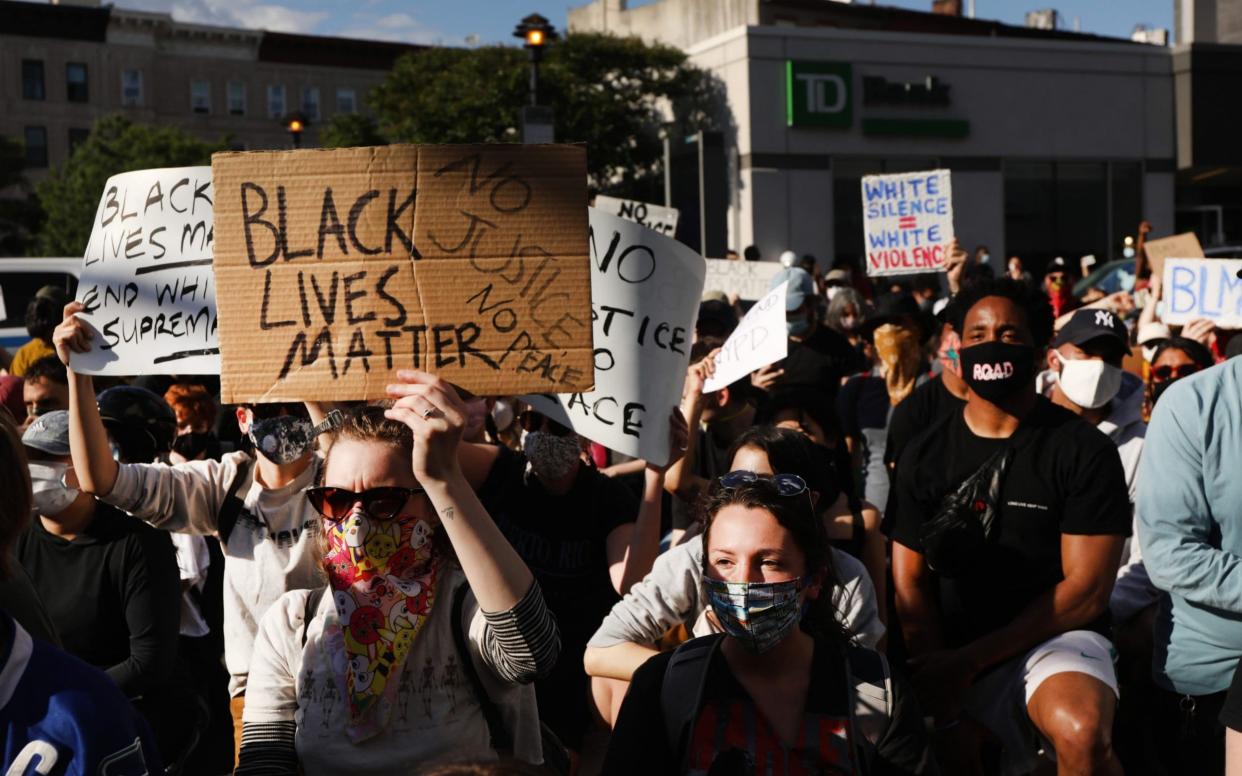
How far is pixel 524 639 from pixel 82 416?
1.66 meters

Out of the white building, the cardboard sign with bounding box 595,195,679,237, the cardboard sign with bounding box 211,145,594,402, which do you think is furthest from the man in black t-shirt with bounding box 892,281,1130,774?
the white building

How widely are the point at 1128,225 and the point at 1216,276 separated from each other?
30.5 metres

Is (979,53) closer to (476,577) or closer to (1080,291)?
(1080,291)

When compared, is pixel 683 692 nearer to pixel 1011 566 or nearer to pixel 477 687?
pixel 477 687

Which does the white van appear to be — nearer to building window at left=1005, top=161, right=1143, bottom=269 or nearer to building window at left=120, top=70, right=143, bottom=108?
building window at left=1005, top=161, right=1143, bottom=269

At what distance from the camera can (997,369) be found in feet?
14.3

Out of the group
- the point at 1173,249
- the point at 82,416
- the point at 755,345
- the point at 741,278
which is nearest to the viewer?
the point at 82,416

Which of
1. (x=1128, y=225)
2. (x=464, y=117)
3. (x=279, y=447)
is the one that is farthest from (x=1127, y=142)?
(x=279, y=447)

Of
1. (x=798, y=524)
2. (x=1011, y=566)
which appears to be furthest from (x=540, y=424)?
(x=798, y=524)

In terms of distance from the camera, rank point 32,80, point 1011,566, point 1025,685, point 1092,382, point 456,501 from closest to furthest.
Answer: point 456,501, point 1025,685, point 1011,566, point 1092,382, point 32,80

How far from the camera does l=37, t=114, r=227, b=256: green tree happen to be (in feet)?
155

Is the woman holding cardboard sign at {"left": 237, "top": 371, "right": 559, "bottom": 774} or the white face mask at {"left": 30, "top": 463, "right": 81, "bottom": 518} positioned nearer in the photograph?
the woman holding cardboard sign at {"left": 237, "top": 371, "right": 559, "bottom": 774}

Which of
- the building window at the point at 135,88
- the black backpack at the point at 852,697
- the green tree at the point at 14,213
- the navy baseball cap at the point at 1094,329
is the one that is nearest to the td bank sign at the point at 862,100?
the navy baseball cap at the point at 1094,329

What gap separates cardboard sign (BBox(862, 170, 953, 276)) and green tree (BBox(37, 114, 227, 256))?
3903cm
